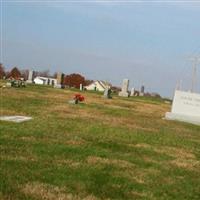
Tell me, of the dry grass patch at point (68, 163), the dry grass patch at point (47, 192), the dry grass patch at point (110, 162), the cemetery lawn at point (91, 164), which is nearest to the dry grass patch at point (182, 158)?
the cemetery lawn at point (91, 164)

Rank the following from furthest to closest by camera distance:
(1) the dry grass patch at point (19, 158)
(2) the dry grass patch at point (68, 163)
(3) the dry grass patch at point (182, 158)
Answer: (3) the dry grass patch at point (182, 158) → (2) the dry grass patch at point (68, 163) → (1) the dry grass patch at point (19, 158)

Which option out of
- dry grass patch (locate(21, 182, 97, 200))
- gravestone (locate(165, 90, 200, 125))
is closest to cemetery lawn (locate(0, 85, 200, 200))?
dry grass patch (locate(21, 182, 97, 200))

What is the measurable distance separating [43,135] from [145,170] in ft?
10.7

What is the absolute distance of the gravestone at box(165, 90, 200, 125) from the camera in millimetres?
23969

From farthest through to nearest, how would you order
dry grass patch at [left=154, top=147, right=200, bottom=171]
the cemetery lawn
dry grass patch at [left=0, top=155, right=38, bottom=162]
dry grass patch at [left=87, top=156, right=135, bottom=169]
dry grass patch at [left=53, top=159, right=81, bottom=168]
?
1. dry grass patch at [left=154, top=147, right=200, bottom=171]
2. dry grass patch at [left=87, top=156, right=135, bottom=169]
3. dry grass patch at [left=53, top=159, right=81, bottom=168]
4. dry grass patch at [left=0, top=155, right=38, bottom=162]
5. the cemetery lawn

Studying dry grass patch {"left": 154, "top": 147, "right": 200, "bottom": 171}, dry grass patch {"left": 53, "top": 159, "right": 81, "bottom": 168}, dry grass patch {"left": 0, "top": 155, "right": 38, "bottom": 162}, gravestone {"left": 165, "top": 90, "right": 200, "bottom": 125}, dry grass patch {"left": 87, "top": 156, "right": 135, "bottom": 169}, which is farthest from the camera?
gravestone {"left": 165, "top": 90, "right": 200, "bottom": 125}

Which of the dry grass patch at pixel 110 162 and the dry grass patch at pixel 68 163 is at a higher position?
the dry grass patch at pixel 68 163

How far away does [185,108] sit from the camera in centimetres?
2452

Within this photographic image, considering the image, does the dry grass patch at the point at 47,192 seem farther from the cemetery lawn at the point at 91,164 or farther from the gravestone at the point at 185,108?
the gravestone at the point at 185,108

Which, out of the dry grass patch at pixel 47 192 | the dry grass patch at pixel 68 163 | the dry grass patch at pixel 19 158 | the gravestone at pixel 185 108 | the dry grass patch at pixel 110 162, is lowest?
the gravestone at pixel 185 108

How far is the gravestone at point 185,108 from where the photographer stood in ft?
78.6

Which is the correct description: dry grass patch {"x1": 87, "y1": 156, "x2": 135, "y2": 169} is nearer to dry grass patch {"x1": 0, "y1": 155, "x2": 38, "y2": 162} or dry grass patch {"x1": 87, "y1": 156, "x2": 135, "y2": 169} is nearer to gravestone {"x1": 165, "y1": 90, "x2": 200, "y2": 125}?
dry grass patch {"x1": 0, "y1": 155, "x2": 38, "y2": 162}

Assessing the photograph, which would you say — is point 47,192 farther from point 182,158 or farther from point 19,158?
point 182,158

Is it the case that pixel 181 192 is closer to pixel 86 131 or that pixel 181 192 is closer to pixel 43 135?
pixel 43 135
